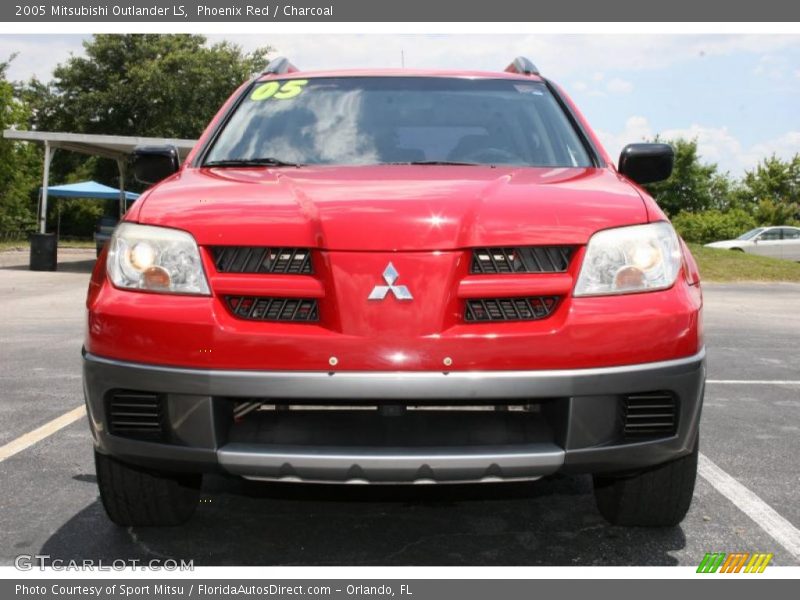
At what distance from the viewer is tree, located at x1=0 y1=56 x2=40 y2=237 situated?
3628 cm

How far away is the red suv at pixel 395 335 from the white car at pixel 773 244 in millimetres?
33195

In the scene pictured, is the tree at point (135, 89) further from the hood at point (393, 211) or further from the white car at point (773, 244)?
the hood at point (393, 211)

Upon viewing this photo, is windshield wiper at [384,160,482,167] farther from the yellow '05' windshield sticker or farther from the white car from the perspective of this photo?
the white car

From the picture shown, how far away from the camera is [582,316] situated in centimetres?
275

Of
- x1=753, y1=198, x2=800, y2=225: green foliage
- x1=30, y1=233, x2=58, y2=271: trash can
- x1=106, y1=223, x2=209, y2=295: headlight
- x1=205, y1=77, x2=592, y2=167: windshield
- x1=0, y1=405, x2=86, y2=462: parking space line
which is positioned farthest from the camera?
x1=753, y1=198, x2=800, y2=225: green foliage

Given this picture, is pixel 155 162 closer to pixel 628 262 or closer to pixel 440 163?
pixel 440 163

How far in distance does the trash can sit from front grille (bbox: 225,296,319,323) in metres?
19.9

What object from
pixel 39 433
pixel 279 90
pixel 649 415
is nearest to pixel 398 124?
pixel 279 90

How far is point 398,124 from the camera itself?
410 centimetres

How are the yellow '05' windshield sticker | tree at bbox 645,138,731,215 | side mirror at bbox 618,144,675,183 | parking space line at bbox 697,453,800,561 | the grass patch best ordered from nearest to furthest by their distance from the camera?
parking space line at bbox 697,453,800,561, side mirror at bbox 618,144,675,183, the yellow '05' windshield sticker, the grass patch, tree at bbox 645,138,731,215

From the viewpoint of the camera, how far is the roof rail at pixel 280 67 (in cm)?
484

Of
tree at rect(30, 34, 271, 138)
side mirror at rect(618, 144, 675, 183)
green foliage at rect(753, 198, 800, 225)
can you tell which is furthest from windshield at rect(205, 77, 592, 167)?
green foliage at rect(753, 198, 800, 225)

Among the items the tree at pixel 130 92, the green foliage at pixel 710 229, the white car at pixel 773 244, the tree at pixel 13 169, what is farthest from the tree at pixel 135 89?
the white car at pixel 773 244

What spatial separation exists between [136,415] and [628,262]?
5.02ft
